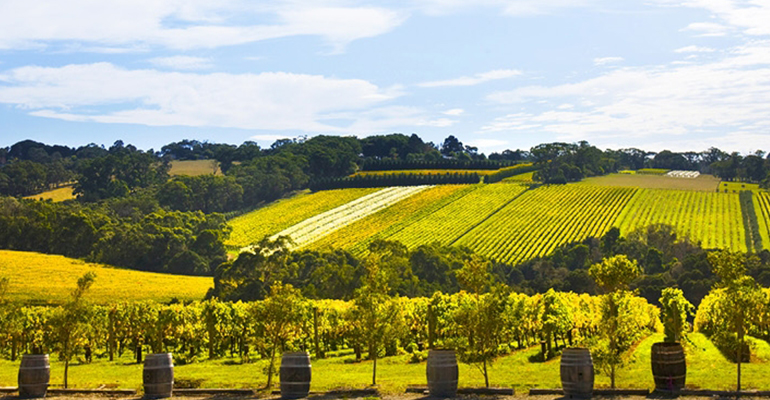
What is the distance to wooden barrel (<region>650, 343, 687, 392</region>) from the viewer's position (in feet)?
83.6

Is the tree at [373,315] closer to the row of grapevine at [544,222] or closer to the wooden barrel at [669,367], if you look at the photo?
the wooden barrel at [669,367]

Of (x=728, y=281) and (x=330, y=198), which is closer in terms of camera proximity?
(x=728, y=281)

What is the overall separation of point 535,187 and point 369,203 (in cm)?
3001

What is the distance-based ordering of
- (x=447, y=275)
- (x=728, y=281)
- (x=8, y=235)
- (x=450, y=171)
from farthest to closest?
(x=450, y=171) → (x=8, y=235) → (x=447, y=275) → (x=728, y=281)

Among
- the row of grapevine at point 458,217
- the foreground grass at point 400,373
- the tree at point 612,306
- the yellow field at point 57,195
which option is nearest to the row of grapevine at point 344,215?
the row of grapevine at point 458,217

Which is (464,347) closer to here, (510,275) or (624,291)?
(624,291)

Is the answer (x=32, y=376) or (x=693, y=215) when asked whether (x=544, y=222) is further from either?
(x=32, y=376)

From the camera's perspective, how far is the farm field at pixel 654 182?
492ft

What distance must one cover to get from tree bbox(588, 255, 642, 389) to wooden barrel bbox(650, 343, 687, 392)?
1.36 meters

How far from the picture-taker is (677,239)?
111 meters

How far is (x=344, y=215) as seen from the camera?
141 meters

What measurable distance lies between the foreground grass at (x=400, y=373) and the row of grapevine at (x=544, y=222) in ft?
216

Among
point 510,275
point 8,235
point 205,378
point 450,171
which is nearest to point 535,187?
point 450,171

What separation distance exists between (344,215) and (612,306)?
375 feet
